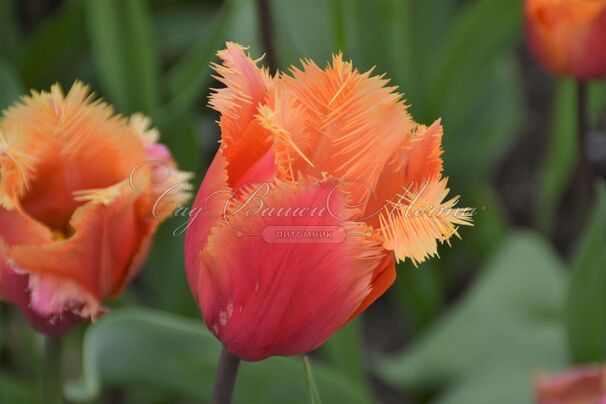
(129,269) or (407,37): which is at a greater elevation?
(129,269)

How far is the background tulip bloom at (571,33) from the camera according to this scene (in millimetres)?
759

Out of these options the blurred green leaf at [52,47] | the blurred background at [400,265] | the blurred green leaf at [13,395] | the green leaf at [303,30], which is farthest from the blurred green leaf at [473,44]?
the blurred green leaf at [13,395]

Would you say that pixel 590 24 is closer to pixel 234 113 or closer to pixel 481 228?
pixel 234 113

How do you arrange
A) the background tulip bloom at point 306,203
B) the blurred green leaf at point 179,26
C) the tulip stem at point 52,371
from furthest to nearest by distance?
the blurred green leaf at point 179,26 → the tulip stem at point 52,371 → the background tulip bloom at point 306,203

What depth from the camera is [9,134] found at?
1.54 feet

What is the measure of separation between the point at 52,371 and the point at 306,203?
0.21 metres

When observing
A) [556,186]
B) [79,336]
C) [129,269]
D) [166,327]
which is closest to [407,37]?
[556,186]

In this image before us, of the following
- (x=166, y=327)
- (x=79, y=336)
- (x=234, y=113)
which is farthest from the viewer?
(x=79, y=336)

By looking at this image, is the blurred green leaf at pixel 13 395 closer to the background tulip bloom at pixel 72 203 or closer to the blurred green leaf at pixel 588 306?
the background tulip bloom at pixel 72 203

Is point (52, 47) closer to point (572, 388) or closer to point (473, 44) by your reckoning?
point (473, 44)

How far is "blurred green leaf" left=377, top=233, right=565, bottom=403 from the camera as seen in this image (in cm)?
104

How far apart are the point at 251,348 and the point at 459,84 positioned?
790 mm

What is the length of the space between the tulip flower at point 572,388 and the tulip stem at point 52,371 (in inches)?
12.7

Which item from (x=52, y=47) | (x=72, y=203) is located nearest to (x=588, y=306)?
(x=72, y=203)
